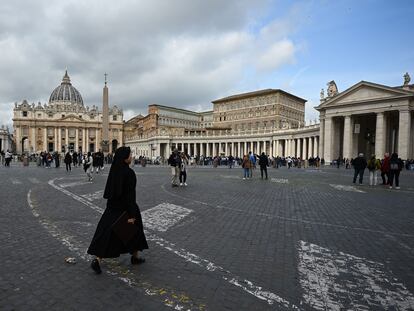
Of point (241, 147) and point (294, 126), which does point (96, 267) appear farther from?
point (241, 147)

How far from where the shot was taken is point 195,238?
615 centimetres

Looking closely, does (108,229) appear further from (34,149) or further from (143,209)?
(34,149)

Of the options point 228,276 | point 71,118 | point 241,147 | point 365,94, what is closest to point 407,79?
point 365,94

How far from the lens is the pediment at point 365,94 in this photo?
3925cm

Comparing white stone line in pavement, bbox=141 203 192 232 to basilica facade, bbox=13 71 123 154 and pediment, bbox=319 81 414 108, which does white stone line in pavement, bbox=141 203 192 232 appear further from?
basilica facade, bbox=13 71 123 154

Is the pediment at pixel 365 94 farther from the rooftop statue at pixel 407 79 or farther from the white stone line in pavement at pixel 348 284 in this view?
the white stone line in pavement at pixel 348 284

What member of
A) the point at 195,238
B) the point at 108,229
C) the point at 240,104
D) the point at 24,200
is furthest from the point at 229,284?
the point at 240,104

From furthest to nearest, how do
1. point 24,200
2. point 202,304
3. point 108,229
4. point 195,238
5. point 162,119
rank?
point 162,119, point 24,200, point 195,238, point 108,229, point 202,304

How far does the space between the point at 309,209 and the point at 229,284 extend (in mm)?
6021

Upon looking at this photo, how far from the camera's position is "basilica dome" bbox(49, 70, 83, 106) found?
13000 cm

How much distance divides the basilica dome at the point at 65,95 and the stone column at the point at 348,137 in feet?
367

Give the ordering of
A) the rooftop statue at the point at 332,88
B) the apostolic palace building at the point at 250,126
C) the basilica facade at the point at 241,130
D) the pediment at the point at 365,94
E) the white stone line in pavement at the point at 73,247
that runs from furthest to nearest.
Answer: the basilica facade at the point at 241,130
the rooftop statue at the point at 332,88
the apostolic palace building at the point at 250,126
the pediment at the point at 365,94
the white stone line in pavement at the point at 73,247

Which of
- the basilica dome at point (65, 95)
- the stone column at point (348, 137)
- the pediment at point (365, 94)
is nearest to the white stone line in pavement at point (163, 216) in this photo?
the pediment at point (365, 94)

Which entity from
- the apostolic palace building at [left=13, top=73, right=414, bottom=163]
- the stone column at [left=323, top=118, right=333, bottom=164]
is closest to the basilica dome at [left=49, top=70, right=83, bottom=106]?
the apostolic palace building at [left=13, top=73, right=414, bottom=163]
